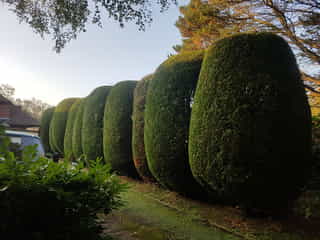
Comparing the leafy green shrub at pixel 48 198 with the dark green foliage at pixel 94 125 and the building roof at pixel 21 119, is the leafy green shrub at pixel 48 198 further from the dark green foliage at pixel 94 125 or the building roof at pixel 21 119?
the building roof at pixel 21 119

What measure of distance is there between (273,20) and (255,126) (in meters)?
7.10

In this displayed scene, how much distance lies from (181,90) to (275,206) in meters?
3.09

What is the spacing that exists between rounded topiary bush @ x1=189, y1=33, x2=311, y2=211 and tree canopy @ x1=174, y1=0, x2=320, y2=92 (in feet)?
17.0

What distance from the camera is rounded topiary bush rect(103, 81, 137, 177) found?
7672 mm

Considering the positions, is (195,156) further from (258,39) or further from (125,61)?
(125,61)

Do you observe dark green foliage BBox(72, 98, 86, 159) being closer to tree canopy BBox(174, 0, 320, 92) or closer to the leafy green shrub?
tree canopy BBox(174, 0, 320, 92)

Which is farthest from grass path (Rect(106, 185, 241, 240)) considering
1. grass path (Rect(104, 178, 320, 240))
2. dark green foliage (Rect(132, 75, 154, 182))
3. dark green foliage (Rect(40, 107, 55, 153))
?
dark green foliage (Rect(40, 107, 55, 153))

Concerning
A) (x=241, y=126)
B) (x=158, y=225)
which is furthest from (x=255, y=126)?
(x=158, y=225)

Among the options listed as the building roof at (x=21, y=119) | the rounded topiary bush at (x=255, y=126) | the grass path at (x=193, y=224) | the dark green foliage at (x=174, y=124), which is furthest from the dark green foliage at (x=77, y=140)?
the building roof at (x=21, y=119)

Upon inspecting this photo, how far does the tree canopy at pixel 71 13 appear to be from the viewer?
4758mm

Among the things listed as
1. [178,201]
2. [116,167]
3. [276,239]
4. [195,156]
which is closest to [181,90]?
[195,156]

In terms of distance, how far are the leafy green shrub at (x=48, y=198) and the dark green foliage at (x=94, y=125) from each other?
23.1 feet

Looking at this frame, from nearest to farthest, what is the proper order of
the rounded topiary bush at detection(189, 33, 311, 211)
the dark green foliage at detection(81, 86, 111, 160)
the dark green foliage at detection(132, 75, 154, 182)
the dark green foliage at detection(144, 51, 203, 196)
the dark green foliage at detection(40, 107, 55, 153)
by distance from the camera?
the rounded topiary bush at detection(189, 33, 311, 211) → the dark green foliage at detection(144, 51, 203, 196) → the dark green foliage at detection(132, 75, 154, 182) → the dark green foliage at detection(81, 86, 111, 160) → the dark green foliage at detection(40, 107, 55, 153)

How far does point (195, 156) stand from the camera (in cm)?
433
